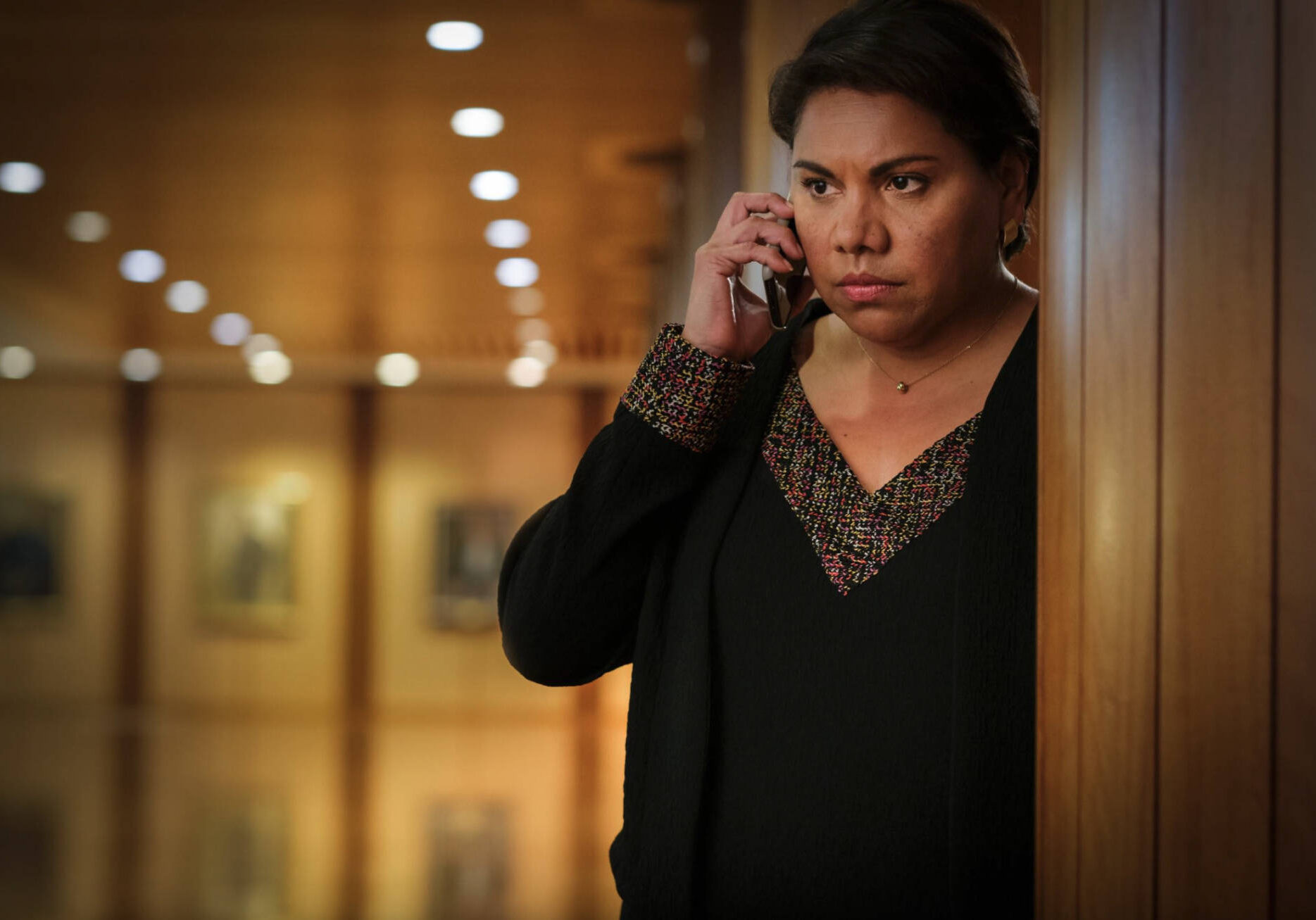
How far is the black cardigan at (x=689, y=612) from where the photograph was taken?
3.59 ft

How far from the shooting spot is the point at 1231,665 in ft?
2.52

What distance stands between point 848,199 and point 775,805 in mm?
613

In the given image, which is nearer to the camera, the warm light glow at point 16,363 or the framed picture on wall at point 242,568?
the warm light glow at point 16,363

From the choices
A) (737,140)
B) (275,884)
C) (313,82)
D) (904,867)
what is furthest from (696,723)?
(275,884)

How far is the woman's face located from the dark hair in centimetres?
2

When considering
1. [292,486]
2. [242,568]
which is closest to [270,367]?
[292,486]

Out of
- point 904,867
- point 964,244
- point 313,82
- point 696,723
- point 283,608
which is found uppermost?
point 313,82

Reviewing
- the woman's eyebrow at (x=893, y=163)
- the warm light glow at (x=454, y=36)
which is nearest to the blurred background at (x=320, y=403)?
the warm light glow at (x=454, y=36)

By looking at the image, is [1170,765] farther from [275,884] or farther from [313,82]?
[275,884]

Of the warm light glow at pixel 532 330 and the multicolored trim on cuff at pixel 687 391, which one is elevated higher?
the warm light glow at pixel 532 330

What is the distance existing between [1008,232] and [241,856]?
700 cm

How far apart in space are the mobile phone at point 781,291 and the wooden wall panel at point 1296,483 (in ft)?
2.23

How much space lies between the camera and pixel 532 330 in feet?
38.4

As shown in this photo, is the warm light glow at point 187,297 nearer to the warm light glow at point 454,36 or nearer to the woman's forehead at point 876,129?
the warm light glow at point 454,36
